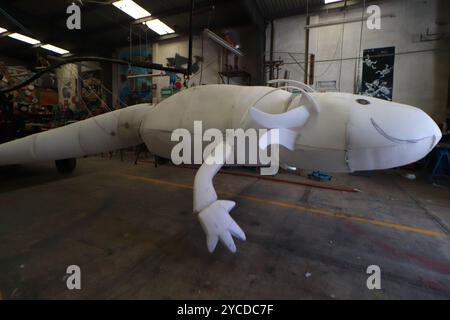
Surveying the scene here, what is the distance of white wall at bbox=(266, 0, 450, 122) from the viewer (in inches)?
197

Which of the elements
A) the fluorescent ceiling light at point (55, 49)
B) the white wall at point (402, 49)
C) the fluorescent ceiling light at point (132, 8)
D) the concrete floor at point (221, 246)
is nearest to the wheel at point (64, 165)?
the concrete floor at point (221, 246)

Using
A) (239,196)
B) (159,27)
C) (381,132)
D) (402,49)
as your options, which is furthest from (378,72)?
(159,27)

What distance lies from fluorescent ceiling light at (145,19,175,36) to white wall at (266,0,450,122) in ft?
14.2

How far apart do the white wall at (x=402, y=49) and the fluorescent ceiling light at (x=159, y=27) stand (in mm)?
4332

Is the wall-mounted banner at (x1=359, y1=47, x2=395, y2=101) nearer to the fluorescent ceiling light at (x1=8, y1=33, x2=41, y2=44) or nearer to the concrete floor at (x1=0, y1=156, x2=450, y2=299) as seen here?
the concrete floor at (x1=0, y1=156, x2=450, y2=299)

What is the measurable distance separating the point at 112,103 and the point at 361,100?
9878 mm

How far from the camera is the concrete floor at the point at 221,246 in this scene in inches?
53.1

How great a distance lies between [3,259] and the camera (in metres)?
1.56

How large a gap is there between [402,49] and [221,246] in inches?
255

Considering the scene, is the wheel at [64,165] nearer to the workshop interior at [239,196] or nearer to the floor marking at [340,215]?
the workshop interior at [239,196]

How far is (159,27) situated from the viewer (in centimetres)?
748
